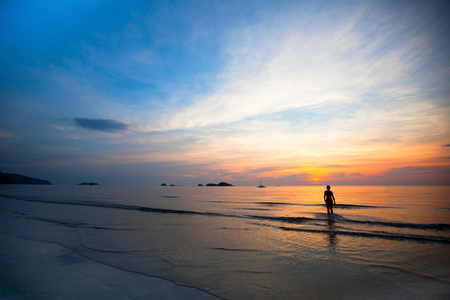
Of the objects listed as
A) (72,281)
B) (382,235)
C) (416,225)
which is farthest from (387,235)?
(72,281)

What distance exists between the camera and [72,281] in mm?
6238

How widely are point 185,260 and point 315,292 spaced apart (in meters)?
5.04

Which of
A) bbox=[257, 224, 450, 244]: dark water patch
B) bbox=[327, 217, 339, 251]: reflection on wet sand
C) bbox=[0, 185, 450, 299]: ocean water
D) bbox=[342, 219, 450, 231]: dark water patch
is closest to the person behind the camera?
bbox=[0, 185, 450, 299]: ocean water

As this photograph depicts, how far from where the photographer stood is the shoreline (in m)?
5.44

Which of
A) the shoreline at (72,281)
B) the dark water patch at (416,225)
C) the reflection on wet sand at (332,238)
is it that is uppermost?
the shoreline at (72,281)

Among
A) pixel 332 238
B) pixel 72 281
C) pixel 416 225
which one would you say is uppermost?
pixel 72 281

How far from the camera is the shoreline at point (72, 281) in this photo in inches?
214

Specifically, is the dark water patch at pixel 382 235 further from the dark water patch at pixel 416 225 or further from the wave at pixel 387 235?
the dark water patch at pixel 416 225

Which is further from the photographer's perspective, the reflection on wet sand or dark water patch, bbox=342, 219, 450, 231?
dark water patch, bbox=342, 219, 450, 231

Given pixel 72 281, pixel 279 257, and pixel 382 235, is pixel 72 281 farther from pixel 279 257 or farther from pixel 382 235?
pixel 382 235

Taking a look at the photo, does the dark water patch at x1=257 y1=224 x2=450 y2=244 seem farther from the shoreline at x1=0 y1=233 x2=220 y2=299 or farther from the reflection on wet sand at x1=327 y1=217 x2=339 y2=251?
the shoreline at x1=0 y1=233 x2=220 y2=299

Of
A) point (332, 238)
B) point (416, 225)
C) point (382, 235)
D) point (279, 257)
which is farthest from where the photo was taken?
point (416, 225)

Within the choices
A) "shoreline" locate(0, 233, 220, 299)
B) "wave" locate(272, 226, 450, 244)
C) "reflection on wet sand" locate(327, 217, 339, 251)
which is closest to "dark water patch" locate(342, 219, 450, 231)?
"wave" locate(272, 226, 450, 244)

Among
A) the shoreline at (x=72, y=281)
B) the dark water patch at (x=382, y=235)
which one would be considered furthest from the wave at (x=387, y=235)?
the shoreline at (x=72, y=281)
